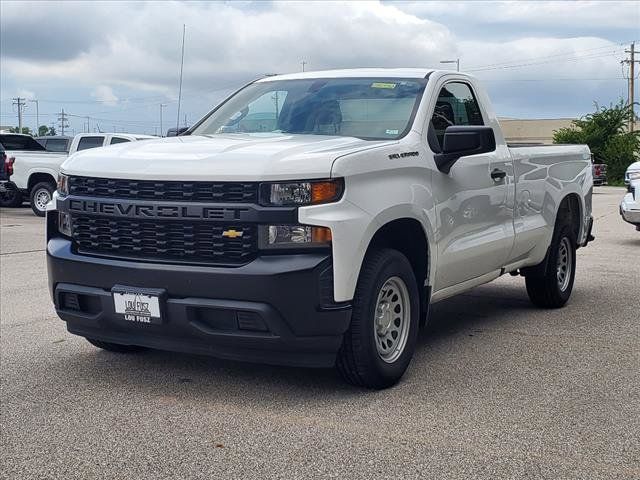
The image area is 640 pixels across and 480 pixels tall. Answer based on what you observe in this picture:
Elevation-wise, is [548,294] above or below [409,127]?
below

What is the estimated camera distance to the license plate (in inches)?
189

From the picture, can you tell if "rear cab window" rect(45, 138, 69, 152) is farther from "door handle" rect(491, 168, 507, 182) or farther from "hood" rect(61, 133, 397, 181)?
"hood" rect(61, 133, 397, 181)

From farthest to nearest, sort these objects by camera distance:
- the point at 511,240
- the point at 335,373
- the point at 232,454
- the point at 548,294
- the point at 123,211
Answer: the point at 548,294 < the point at 511,240 < the point at 335,373 < the point at 123,211 < the point at 232,454

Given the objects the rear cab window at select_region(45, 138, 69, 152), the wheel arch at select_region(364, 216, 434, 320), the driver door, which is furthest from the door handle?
the rear cab window at select_region(45, 138, 69, 152)

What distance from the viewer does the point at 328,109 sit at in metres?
6.08

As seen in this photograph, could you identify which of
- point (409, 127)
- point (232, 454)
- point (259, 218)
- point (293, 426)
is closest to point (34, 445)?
point (232, 454)

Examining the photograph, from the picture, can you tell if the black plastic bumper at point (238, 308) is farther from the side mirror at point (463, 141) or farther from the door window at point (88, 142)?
the door window at point (88, 142)

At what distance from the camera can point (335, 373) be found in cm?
555

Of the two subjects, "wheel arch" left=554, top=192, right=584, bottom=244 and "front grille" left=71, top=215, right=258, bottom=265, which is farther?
"wheel arch" left=554, top=192, right=584, bottom=244

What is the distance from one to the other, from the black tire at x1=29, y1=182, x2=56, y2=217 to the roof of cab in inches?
598

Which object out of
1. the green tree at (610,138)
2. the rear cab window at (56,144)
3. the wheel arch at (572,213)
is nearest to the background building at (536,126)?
the green tree at (610,138)

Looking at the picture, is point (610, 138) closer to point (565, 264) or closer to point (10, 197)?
point (10, 197)

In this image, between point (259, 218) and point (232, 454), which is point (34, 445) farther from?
point (259, 218)

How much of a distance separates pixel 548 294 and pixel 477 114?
2.01 m
